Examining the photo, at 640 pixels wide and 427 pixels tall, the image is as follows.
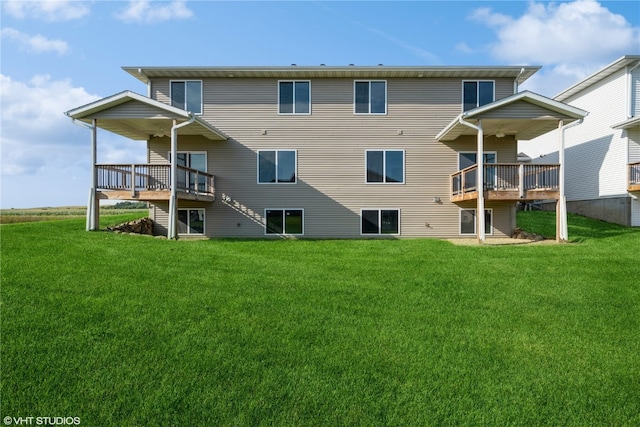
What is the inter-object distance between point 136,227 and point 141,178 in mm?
2222

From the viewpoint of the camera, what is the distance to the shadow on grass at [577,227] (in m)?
15.3

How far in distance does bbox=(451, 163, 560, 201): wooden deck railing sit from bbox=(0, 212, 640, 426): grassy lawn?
17.6 ft

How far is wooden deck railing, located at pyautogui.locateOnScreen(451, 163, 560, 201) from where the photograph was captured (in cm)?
1382

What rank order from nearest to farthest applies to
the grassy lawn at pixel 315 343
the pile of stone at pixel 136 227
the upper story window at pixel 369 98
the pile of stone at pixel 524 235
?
the grassy lawn at pixel 315 343, the pile of stone at pixel 136 227, the pile of stone at pixel 524 235, the upper story window at pixel 369 98

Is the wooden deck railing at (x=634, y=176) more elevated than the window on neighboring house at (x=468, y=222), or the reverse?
the wooden deck railing at (x=634, y=176)

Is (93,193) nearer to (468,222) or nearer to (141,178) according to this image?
(141,178)

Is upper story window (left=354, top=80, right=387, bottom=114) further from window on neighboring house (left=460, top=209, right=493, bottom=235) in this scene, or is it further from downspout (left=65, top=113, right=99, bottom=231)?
downspout (left=65, top=113, right=99, bottom=231)

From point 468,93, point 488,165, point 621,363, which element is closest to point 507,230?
point 488,165

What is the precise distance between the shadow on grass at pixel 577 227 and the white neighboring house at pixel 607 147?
99 centimetres

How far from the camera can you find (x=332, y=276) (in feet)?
27.1

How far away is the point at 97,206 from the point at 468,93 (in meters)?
14.6

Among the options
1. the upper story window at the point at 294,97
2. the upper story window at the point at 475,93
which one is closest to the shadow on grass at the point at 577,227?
the upper story window at the point at 475,93

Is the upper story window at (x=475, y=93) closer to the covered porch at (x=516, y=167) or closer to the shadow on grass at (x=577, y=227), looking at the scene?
the covered porch at (x=516, y=167)

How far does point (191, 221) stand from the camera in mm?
16391
